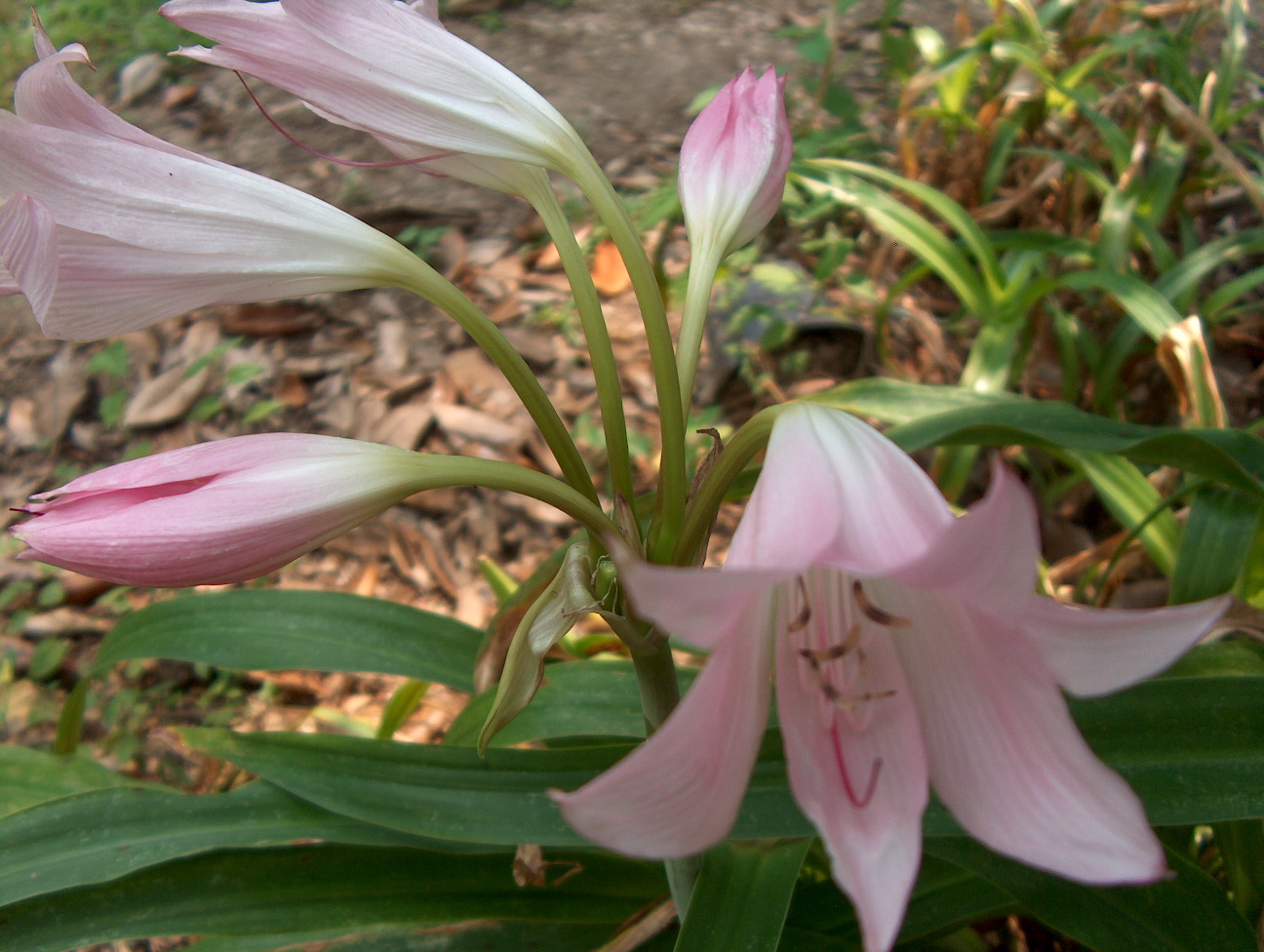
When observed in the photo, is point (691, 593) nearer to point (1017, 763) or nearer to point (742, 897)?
point (1017, 763)

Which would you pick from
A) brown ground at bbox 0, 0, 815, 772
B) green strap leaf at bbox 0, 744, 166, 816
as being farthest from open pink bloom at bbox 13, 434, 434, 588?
brown ground at bbox 0, 0, 815, 772

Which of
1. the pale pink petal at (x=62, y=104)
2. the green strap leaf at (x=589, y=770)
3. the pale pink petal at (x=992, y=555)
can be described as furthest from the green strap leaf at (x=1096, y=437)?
the pale pink petal at (x=62, y=104)

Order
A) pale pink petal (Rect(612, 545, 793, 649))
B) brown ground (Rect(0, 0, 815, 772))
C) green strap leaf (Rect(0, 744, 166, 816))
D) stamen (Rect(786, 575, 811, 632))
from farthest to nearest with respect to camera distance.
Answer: brown ground (Rect(0, 0, 815, 772)), green strap leaf (Rect(0, 744, 166, 816)), stamen (Rect(786, 575, 811, 632)), pale pink petal (Rect(612, 545, 793, 649))

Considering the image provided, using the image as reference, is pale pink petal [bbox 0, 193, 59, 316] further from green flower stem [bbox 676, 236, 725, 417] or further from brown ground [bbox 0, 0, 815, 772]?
brown ground [bbox 0, 0, 815, 772]

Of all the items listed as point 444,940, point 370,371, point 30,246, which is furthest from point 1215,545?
point 370,371

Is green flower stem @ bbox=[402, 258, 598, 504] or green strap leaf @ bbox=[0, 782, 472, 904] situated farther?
green strap leaf @ bbox=[0, 782, 472, 904]

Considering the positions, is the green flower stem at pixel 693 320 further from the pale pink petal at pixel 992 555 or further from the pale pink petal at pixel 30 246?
the pale pink petal at pixel 30 246
